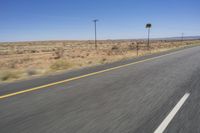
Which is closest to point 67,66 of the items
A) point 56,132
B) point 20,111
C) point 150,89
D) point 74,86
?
point 74,86

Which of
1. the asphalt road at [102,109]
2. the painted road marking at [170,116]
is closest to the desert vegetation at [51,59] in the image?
the asphalt road at [102,109]

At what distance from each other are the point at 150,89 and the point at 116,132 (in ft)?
11.4

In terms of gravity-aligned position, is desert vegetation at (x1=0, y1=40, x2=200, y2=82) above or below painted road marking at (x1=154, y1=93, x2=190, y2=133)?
below

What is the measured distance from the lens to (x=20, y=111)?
14.3 feet

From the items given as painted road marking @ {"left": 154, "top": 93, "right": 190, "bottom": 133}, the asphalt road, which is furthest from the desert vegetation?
painted road marking @ {"left": 154, "top": 93, "right": 190, "bottom": 133}

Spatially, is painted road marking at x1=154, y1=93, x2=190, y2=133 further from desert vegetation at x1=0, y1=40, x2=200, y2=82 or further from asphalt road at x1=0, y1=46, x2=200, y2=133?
desert vegetation at x1=0, y1=40, x2=200, y2=82

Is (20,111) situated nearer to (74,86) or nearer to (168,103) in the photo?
(74,86)

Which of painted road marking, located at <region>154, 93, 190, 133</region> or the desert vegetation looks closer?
painted road marking, located at <region>154, 93, 190, 133</region>

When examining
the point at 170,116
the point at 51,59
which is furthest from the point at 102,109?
the point at 51,59

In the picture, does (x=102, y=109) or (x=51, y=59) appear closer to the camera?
(x=102, y=109)

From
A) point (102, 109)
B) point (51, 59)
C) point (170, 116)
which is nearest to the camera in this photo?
point (170, 116)

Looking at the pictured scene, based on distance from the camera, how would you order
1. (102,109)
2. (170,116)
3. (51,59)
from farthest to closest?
(51,59), (102,109), (170,116)

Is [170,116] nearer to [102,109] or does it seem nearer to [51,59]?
[102,109]

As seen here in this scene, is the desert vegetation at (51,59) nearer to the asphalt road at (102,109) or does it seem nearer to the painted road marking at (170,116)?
the asphalt road at (102,109)
